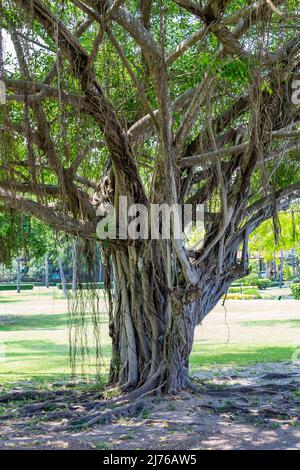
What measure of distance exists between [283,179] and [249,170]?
0.97 meters

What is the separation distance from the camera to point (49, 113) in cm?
660

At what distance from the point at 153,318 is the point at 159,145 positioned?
1.67m

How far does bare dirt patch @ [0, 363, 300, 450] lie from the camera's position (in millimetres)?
4602

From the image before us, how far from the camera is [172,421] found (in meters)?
5.17

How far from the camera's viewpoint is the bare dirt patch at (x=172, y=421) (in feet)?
15.1

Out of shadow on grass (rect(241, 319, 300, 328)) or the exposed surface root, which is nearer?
the exposed surface root

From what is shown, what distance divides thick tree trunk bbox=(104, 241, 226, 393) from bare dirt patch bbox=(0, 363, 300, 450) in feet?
0.95

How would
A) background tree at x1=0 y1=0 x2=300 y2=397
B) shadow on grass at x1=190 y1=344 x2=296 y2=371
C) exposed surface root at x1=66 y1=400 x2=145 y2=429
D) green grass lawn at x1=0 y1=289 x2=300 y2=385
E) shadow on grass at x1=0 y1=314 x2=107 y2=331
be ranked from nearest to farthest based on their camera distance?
1. background tree at x1=0 y1=0 x2=300 y2=397
2. exposed surface root at x1=66 y1=400 x2=145 y2=429
3. green grass lawn at x1=0 y1=289 x2=300 y2=385
4. shadow on grass at x1=190 y1=344 x2=296 y2=371
5. shadow on grass at x1=0 y1=314 x2=107 y2=331

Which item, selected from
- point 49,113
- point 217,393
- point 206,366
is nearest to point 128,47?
point 49,113

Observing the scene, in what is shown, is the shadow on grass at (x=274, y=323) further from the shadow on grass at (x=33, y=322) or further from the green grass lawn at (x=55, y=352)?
the shadow on grass at (x=33, y=322)

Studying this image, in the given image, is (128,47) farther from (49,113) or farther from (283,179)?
(283,179)

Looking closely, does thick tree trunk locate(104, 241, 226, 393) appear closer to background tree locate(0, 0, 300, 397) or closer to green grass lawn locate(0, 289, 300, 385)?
background tree locate(0, 0, 300, 397)

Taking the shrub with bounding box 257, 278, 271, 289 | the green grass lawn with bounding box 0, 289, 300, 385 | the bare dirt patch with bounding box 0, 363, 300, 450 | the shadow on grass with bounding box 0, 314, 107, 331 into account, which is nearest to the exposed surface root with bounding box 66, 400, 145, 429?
the bare dirt patch with bounding box 0, 363, 300, 450

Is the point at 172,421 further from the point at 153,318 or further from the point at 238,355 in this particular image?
the point at 238,355
